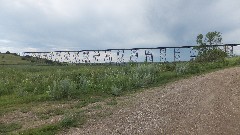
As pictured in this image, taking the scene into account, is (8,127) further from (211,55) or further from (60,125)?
(211,55)

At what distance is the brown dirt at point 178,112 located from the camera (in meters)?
12.8

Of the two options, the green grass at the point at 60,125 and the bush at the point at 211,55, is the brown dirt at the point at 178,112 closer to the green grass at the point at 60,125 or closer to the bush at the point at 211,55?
the green grass at the point at 60,125

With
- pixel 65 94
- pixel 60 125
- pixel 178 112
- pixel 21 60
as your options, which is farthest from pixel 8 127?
pixel 21 60

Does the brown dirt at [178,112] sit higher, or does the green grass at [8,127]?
the brown dirt at [178,112]

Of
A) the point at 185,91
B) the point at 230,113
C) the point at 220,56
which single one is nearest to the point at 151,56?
the point at 220,56

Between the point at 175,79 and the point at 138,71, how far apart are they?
2.56 metres

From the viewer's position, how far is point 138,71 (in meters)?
24.0

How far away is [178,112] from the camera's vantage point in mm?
14391

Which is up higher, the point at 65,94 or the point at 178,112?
the point at 65,94

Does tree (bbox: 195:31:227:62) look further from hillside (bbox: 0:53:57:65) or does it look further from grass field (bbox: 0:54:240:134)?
hillside (bbox: 0:53:57:65)

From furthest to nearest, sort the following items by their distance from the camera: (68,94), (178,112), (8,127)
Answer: (68,94) < (178,112) < (8,127)

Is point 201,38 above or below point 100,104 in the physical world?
above

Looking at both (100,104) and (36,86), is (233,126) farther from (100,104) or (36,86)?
(36,86)

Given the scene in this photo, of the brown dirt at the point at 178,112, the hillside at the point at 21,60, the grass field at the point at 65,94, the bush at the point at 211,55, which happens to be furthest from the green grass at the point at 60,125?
the hillside at the point at 21,60
